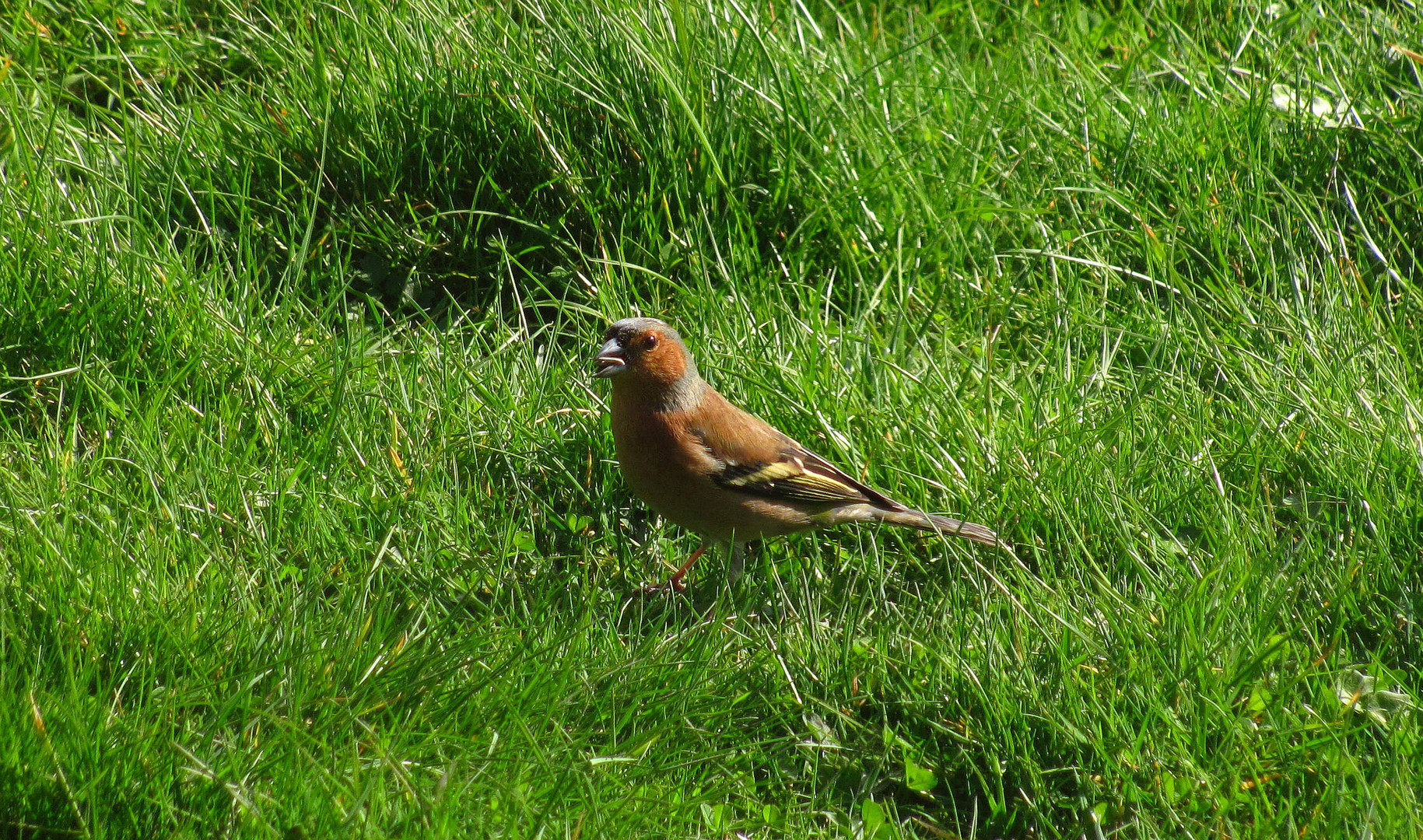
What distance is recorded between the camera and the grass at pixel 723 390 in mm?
3059

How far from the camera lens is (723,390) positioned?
4.59 metres

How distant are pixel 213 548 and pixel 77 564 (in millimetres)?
396

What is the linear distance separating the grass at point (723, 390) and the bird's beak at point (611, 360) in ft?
1.28

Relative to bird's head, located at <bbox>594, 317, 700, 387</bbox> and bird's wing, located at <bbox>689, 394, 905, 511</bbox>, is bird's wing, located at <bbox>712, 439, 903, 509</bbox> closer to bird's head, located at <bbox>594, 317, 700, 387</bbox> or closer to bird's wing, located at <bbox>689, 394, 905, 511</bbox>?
bird's wing, located at <bbox>689, 394, 905, 511</bbox>

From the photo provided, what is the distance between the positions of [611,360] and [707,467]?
470 millimetres

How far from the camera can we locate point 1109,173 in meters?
5.40

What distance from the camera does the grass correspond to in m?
3.06

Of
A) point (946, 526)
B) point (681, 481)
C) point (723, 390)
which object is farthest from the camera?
point (723, 390)

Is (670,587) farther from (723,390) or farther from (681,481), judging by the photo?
(723,390)

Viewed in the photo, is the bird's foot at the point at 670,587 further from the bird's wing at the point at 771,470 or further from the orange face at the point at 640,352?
the orange face at the point at 640,352

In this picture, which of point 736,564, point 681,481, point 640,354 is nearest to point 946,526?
point 736,564

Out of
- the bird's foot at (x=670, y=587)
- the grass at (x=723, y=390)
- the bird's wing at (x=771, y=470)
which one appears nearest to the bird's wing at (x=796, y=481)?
the bird's wing at (x=771, y=470)

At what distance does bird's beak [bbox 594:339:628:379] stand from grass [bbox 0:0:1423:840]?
1.28 ft

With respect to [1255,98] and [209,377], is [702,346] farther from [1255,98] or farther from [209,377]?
[1255,98]
